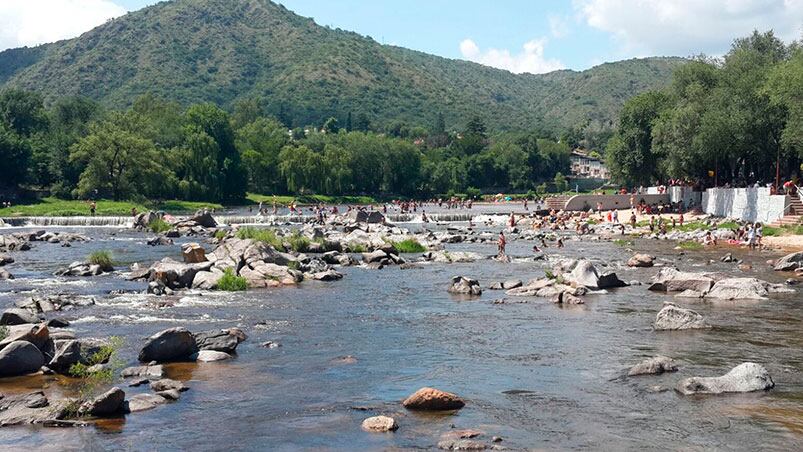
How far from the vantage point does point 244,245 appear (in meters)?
45.3

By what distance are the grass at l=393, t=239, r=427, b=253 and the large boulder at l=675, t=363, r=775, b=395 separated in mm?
39937

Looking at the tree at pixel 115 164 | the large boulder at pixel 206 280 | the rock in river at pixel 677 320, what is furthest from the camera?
the tree at pixel 115 164

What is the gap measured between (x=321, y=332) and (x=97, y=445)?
41.6ft

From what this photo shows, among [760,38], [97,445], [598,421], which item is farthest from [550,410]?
[760,38]

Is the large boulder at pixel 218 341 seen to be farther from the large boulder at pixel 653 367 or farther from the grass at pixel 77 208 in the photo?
the grass at pixel 77 208

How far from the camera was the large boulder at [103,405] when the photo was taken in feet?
57.3

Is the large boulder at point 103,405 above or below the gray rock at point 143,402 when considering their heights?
above

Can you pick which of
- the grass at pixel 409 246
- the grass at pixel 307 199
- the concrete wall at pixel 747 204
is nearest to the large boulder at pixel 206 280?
the grass at pixel 409 246

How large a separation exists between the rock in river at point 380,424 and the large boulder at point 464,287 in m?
20.9

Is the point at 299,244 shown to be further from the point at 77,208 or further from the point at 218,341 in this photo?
the point at 77,208

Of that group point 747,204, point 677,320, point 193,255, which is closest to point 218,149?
point 747,204

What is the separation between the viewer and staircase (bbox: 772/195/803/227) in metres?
64.5

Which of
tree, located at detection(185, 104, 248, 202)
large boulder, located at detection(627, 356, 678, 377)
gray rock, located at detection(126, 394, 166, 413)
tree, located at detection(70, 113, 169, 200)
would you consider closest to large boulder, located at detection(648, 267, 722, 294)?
large boulder, located at detection(627, 356, 678, 377)

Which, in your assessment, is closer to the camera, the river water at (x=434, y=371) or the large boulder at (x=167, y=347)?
the river water at (x=434, y=371)
